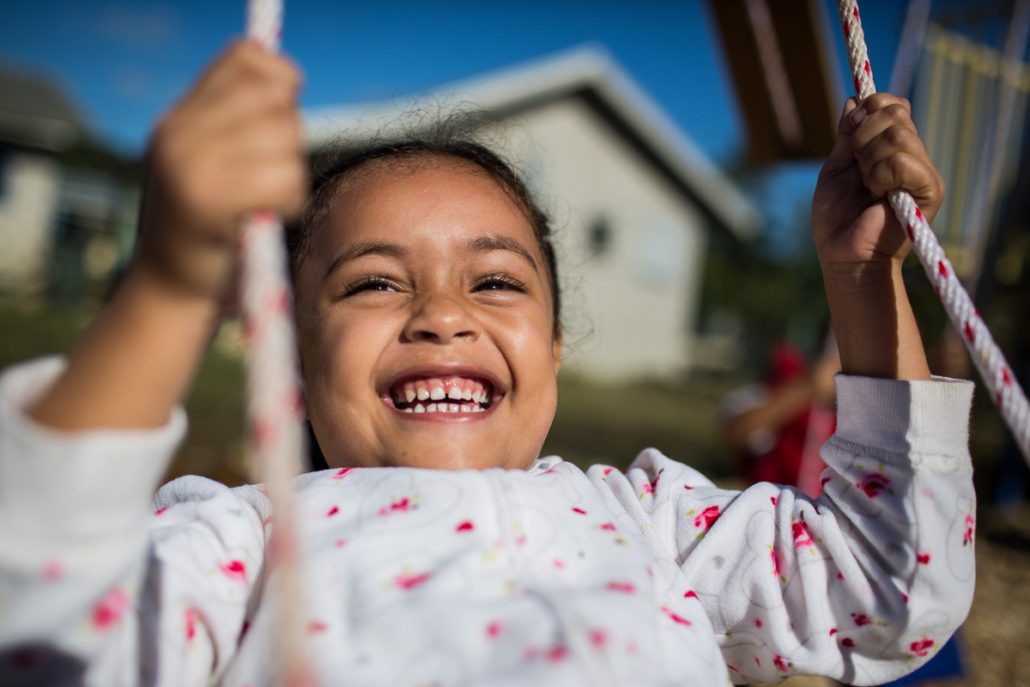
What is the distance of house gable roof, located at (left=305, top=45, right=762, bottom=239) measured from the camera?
1007cm

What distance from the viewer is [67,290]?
12.2m

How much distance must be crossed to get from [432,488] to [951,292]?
80 centimetres

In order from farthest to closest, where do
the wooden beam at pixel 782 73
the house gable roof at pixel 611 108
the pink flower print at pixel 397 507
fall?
the house gable roof at pixel 611 108, the wooden beam at pixel 782 73, the pink flower print at pixel 397 507

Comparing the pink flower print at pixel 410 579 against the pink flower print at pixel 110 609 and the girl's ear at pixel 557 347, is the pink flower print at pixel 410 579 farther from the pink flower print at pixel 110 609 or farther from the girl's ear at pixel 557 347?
the girl's ear at pixel 557 347

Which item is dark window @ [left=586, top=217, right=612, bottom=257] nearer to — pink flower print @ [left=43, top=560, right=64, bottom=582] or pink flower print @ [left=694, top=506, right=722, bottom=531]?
pink flower print @ [left=694, top=506, right=722, bottom=531]

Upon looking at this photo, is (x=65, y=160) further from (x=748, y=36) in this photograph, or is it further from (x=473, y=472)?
(x=473, y=472)

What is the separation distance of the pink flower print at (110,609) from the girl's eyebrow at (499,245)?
2.52 ft

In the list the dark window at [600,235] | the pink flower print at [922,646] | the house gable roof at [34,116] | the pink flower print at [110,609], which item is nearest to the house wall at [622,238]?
the dark window at [600,235]

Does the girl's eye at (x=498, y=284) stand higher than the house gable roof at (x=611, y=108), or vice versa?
the house gable roof at (x=611, y=108)

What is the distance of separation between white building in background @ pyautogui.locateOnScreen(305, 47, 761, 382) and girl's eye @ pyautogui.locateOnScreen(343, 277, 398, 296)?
29.3ft

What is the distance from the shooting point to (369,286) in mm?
1286

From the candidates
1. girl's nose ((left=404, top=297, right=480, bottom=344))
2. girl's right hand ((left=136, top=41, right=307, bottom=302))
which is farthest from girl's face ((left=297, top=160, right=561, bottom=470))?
girl's right hand ((left=136, top=41, right=307, bottom=302))

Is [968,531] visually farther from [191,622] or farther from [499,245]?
[191,622]

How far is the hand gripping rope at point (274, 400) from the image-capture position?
2.08 ft
